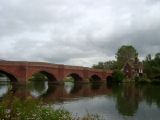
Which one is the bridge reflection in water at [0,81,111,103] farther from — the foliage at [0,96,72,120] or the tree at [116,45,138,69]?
the tree at [116,45,138,69]

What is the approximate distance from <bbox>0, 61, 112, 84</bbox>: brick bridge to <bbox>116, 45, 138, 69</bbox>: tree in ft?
66.1

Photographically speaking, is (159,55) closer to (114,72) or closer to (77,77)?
(114,72)

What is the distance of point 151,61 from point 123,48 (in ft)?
35.1

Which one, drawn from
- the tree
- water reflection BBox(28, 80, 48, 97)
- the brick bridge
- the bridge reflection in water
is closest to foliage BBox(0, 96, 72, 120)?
the bridge reflection in water

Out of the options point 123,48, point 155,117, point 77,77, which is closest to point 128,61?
point 123,48

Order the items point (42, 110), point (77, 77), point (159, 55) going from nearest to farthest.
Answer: point (42, 110) → point (77, 77) → point (159, 55)

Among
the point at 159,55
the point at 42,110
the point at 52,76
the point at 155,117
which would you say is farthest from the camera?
the point at 159,55

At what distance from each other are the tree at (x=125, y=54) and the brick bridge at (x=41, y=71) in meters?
20.1

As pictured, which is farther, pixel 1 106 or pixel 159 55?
pixel 159 55

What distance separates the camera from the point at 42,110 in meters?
11.5

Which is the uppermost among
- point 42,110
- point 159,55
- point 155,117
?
point 159,55

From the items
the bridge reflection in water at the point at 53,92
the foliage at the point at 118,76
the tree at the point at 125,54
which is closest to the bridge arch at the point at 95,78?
the foliage at the point at 118,76

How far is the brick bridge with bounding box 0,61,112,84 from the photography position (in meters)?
69.2

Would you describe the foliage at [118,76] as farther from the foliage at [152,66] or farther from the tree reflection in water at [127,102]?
the tree reflection in water at [127,102]
